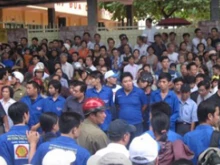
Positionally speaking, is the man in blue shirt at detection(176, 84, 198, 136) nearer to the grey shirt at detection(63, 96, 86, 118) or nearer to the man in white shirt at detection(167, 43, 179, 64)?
the grey shirt at detection(63, 96, 86, 118)

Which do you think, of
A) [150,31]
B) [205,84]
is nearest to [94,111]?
[205,84]

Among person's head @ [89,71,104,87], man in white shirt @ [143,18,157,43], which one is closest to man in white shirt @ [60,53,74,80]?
person's head @ [89,71,104,87]

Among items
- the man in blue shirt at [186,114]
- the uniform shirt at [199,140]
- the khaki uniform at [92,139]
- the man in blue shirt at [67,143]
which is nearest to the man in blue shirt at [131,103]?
the man in blue shirt at [186,114]

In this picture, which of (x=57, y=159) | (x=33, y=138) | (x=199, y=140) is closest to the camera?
(x=57, y=159)

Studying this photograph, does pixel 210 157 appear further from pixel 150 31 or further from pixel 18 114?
pixel 150 31

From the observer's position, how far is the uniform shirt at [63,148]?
5000 millimetres

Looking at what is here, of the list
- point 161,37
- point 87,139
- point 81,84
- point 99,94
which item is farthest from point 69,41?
point 87,139

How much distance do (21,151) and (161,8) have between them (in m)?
21.6

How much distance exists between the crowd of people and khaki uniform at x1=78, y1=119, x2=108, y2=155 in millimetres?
11

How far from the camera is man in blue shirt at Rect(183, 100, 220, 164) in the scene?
17.7 ft

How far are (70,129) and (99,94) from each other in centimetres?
388

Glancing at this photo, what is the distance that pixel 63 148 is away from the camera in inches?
197

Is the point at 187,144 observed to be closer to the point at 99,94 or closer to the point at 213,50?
the point at 99,94

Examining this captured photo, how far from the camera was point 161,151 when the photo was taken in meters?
4.89
